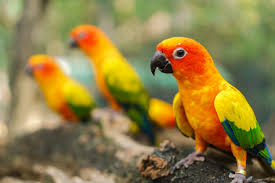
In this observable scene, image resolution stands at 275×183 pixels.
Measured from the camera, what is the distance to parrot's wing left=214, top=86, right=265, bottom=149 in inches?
48.9

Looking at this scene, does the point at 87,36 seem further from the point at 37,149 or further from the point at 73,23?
the point at 73,23

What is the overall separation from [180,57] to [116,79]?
1.39m

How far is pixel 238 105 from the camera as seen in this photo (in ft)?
4.13

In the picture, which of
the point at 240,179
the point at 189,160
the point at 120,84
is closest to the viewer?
the point at 240,179

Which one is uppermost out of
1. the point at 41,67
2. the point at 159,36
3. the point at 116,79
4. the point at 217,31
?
the point at 159,36

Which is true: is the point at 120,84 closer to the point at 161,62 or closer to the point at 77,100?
the point at 77,100

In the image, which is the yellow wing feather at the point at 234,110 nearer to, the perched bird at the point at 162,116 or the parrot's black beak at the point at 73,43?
the perched bird at the point at 162,116

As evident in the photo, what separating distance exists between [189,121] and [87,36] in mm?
1861

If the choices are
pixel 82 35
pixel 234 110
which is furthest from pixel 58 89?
pixel 234 110

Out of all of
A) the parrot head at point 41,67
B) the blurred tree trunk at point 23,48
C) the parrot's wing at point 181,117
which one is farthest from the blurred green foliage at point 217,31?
the parrot's wing at point 181,117

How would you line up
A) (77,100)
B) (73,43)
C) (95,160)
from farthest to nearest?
(73,43), (77,100), (95,160)

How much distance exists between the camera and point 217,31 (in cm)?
480

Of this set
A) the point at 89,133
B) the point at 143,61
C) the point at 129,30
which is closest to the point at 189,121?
the point at 89,133

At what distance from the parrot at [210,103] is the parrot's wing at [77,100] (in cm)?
160
